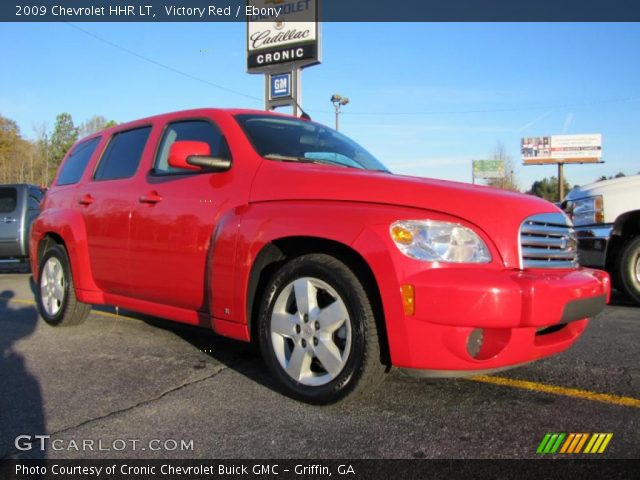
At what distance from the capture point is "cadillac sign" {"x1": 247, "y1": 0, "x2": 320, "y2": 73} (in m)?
14.5

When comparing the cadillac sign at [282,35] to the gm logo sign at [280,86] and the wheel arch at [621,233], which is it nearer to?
the gm logo sign at [280,86]

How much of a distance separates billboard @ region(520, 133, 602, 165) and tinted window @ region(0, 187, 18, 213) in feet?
214

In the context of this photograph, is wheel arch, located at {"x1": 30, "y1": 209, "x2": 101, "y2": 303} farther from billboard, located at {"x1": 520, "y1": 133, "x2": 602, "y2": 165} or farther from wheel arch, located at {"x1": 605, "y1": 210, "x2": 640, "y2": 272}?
billboard, located at {"x1": 520, "y1": 133, "x2": 602, "y2": 165}

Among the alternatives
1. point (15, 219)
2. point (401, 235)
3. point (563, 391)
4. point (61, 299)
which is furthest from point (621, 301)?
point (15, 219)

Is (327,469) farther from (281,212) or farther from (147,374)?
(147,374)

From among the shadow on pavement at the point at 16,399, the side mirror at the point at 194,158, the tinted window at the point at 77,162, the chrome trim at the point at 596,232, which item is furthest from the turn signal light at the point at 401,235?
the chrome trim at the point at 596,232

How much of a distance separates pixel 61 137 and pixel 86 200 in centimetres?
6864

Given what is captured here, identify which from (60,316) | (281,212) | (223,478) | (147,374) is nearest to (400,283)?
(281,212)

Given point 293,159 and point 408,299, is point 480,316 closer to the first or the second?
point 408,299

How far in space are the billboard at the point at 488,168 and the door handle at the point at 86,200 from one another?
54461 millimetres

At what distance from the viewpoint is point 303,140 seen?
150 inches

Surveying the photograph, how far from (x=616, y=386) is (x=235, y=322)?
2261 mm

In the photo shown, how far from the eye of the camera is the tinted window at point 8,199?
1090 cm

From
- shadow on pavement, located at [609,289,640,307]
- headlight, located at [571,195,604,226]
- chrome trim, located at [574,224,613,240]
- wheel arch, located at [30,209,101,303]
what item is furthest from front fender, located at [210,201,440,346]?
shadow on pavement, located at [609,289,640,307]
